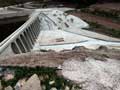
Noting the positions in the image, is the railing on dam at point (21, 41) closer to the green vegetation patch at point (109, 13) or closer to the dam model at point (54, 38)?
the dam model at point (54, 38)

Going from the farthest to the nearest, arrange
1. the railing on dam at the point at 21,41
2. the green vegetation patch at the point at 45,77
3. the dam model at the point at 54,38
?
the dam model at the point at 54,38 < the railing on dam at the point at 21,41 < the green vegetation patch at the point at 45,77

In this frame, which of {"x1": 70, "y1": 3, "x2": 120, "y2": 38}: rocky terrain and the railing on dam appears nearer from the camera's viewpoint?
the railing on dam

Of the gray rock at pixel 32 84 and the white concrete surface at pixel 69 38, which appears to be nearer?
the gray rock at pixel 32 84

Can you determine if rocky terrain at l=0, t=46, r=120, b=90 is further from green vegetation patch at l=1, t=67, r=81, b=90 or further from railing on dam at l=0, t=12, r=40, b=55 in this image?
railing on dam at l=0, t=12, r=40, b=55

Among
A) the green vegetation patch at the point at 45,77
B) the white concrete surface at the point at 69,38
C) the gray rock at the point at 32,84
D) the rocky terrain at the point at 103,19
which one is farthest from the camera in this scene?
the rocky terrain at the point at 103,19

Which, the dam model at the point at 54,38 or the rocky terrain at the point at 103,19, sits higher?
the dam model at the point at 54,38

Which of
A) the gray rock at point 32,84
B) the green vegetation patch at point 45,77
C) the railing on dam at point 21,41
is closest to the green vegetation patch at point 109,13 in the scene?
the railing on dam at point 21,41

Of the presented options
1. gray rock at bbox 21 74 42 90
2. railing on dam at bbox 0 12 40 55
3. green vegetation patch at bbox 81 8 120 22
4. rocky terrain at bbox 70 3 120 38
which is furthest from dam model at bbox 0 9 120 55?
gray rock at bbox 21 74 42 90

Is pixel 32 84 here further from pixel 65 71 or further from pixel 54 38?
pixel 54 38
